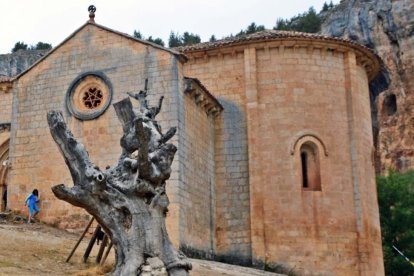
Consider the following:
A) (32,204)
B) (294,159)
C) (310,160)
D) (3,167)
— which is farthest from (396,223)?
(32,204)

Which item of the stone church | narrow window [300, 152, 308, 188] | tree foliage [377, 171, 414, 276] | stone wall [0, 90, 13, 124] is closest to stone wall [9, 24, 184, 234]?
the stone church

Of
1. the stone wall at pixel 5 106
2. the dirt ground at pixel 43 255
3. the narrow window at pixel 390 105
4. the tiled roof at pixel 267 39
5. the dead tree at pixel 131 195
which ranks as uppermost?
the narrow window at pixel 390 105

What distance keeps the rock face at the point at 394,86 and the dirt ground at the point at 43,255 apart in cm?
2920

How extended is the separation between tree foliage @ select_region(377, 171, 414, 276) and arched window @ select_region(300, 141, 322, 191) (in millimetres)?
10434

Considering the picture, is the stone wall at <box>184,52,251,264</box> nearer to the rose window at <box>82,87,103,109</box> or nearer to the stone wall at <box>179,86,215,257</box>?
the stone wall at <box>179,86,215,257</box>

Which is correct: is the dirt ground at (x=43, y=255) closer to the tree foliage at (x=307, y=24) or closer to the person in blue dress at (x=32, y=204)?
the person in blue dress at (x=32, y=204)

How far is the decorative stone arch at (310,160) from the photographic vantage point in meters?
22.2

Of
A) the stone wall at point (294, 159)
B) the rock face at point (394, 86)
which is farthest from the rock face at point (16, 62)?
the stone wall at point (294, 159)

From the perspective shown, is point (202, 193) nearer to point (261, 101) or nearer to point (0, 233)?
Answer: point (261, 101)

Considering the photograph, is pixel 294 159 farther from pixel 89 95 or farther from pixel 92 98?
pixel 89 95

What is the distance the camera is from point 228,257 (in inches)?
855

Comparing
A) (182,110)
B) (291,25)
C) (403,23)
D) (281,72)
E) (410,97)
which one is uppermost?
(291,25)

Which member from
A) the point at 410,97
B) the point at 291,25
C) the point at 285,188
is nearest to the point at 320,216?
the point at 285,188

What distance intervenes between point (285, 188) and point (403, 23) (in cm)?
2710
